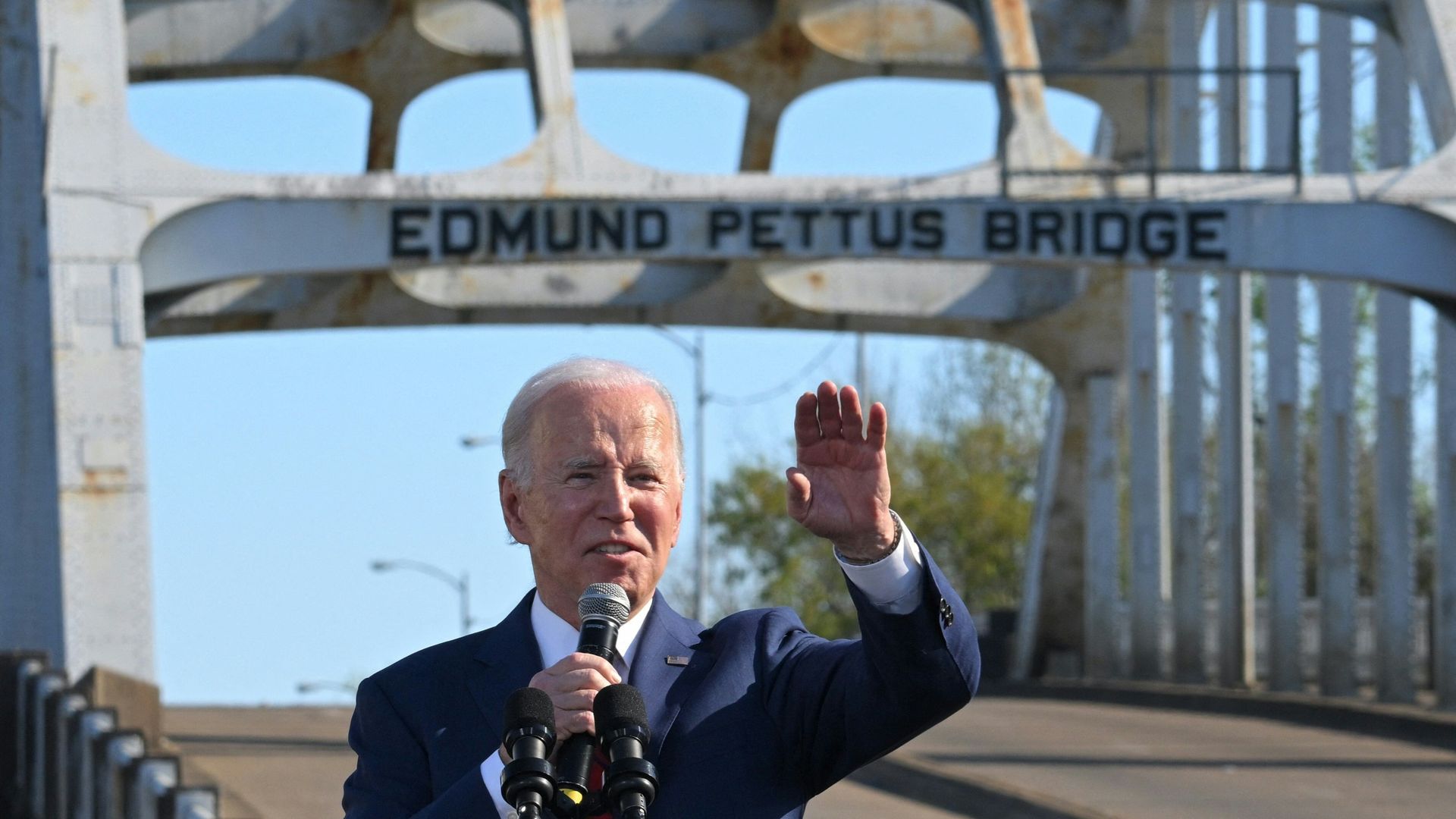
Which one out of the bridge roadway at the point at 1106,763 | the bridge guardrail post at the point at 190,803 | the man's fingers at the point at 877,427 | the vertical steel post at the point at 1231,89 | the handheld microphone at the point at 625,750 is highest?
the vertical steel post at the point at 1231,89

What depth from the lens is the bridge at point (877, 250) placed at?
17.7m

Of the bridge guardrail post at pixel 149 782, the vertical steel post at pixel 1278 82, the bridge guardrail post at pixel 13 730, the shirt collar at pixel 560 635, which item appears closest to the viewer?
the shirt collar at pixel 560 635

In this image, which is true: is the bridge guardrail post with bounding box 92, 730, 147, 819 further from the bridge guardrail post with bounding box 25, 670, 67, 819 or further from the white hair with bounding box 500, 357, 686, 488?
the white hair with bounding box 500, 357, 686, 488

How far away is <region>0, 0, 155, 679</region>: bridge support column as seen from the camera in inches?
691

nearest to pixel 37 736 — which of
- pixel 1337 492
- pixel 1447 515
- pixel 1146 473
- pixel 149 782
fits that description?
pixel 149 782

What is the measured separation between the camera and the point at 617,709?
11.7ft

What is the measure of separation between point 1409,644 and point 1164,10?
841cm

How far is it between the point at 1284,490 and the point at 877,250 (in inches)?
453

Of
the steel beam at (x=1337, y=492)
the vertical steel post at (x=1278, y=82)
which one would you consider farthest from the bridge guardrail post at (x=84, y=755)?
the vertical steel post at (x=1278, y=82)

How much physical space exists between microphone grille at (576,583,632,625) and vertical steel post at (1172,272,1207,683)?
2615 cm

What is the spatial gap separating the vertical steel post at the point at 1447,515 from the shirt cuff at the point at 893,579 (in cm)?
1871

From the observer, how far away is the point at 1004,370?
64938 mm

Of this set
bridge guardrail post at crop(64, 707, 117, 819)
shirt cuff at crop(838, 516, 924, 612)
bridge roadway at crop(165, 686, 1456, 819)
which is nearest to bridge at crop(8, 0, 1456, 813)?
bridge guardrail post at crop(64, 707, 117, 819)

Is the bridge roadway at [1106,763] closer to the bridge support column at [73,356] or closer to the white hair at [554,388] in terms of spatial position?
the bridge support column at [73,356]
